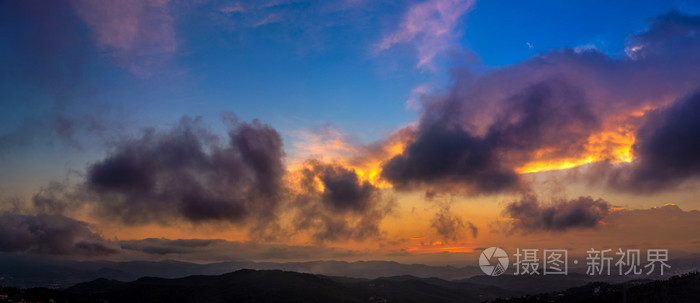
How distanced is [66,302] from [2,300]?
123 ft

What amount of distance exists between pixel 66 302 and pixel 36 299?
2141 cm

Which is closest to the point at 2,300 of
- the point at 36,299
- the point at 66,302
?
the point at 36,299

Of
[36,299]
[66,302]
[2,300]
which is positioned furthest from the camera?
[66,302]

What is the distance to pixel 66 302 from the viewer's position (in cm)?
16838

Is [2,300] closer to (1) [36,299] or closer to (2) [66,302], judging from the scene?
(1) [36,299]

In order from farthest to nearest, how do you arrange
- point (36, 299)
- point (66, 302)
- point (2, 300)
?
point (66, 302) < point (36, 299) < point (2, 300)

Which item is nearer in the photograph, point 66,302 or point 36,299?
point 36,299

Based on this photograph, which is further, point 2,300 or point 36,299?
point 36,299

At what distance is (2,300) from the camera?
439ft

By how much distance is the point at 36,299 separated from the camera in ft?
489

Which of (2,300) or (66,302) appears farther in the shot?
(66,302)
